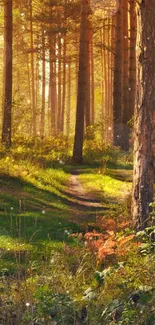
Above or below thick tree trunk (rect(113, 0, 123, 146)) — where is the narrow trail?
Answer: below

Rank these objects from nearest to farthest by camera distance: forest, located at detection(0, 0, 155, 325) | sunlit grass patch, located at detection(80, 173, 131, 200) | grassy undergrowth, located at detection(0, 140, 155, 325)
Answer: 1. grassy undergrowth, located at detection(0, 140, 155, 325)
2. forest, located at detection(0, 0, 155, 325)
3. sunlit grass patch, located at detection(80, 173, 131, 200)

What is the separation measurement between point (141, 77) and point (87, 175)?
33.8 ft

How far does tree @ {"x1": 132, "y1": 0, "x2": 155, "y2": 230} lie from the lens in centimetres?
870

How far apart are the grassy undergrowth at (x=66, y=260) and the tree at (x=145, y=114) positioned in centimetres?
60

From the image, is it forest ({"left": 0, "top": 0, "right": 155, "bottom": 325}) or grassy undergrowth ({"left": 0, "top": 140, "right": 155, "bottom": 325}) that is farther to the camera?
forest ({"left": 0, "top": 0, "right": 155, "bottom": 325})

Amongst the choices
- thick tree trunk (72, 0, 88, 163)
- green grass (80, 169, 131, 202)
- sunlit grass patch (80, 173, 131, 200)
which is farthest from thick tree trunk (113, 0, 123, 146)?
sunlit grass patch (80, 173, 131, 200)

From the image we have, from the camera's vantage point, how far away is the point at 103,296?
18.3ft

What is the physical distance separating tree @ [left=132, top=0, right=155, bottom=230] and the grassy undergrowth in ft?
1.97

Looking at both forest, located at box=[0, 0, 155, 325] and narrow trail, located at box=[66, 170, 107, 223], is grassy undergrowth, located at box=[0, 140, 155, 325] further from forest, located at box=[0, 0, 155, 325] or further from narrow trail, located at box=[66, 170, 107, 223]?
narrow trail, located at box=[66, 170, 107, 223]

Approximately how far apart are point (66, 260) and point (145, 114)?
3.10 metres

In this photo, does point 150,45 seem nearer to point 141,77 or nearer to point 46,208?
point 141,77

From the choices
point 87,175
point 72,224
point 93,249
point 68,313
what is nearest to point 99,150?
point 87,175

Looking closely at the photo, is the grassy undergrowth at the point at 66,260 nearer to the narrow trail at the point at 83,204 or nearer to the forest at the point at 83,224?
the forest at the point at 83,224

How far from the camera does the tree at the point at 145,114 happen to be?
8.70m
